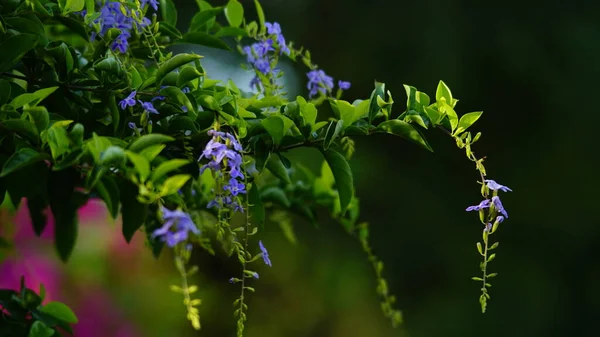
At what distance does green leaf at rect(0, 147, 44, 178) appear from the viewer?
0.68 metres

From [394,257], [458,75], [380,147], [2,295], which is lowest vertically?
[394,257]

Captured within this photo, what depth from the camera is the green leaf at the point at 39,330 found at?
90 centimetres

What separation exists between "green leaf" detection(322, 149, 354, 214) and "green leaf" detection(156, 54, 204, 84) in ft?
0.57

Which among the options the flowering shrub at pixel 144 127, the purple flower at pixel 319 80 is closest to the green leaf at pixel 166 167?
the flowering shrub at pixel 144 127

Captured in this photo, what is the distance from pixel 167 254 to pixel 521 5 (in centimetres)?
188

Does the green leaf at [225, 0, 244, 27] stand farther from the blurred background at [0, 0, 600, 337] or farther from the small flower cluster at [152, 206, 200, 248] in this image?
the blurred background at [0, 0, 600, 337]

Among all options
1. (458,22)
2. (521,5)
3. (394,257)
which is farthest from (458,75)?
(394,257)

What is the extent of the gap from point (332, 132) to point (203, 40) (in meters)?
0.27

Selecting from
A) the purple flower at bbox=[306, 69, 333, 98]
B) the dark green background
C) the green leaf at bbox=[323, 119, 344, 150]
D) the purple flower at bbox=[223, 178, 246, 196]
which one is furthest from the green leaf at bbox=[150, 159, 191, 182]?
the dark green background

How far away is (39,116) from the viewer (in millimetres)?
726

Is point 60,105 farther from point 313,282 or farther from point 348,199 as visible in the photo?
point 313,282

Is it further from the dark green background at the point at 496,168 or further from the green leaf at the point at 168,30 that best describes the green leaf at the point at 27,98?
the dark green background at the point at 496,168

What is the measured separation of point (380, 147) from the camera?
133 inches

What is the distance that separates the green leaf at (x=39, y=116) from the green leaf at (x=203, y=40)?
0.93 ft
